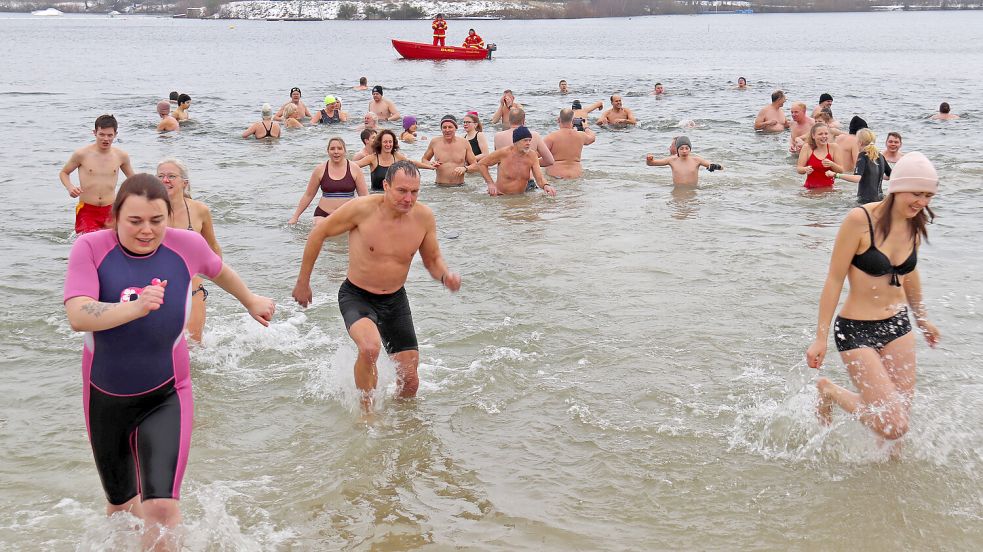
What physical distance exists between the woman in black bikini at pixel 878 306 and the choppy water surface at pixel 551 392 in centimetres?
58

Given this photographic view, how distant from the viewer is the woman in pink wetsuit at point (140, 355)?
11.5 ft

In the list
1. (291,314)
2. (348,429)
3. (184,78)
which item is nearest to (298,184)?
(291,314)

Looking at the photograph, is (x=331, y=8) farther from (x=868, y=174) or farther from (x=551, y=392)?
(x=551, y=392)

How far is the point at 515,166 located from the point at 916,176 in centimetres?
905

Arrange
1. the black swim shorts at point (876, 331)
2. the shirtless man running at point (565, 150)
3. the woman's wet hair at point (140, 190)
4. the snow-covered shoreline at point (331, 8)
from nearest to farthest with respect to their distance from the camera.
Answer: the woman's wet hair at point (140, 190)
the black swim shorts at point (876, 331)
the shirtless man running at point (565, 150)
the snow-covered shoreline at point (331, 8)

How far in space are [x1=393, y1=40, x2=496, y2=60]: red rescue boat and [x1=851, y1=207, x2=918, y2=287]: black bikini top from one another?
1733 inches

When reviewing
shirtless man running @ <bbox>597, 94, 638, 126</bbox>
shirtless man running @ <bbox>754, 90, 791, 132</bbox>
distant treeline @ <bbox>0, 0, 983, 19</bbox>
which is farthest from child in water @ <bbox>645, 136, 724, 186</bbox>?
distant treeline @ <bbox>0, 0, 983, 19</bbox>

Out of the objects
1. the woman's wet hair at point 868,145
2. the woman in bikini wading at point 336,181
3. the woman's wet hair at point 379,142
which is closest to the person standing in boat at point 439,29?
the woman's wet hair at point 379,142

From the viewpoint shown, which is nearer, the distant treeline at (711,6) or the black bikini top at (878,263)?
the black bikini top at (878,263)

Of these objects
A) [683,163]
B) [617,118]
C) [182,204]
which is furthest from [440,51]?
[182,204]

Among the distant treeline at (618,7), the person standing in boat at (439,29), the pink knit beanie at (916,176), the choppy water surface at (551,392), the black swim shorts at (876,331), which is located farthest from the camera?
the distant treeline at (618,7)

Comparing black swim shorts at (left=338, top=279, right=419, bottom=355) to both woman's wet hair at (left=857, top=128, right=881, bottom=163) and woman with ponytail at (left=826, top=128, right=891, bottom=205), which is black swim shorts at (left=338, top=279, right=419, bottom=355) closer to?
woman's wet hair at (left=857, top=128, right=881, bottom=163)

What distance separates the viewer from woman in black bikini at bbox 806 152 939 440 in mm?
4898

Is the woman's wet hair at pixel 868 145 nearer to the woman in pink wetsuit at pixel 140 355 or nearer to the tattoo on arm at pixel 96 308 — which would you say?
the woman in pink wetsuit at pixel 140 355
